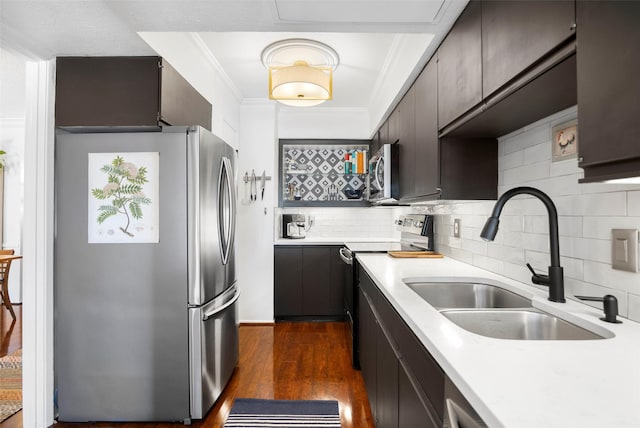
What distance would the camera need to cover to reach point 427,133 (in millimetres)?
1956

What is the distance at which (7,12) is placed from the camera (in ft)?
4.82

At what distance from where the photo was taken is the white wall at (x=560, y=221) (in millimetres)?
1043

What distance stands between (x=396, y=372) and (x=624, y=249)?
0.87 m

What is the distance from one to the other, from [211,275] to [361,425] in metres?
1.25

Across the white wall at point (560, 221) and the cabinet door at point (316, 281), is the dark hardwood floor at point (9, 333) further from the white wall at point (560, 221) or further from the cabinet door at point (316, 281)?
the white wall at point (560, 221)

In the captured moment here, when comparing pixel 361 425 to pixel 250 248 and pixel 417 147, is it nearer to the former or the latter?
pixel 417 147

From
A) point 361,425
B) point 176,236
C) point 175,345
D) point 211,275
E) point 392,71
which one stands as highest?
point 392,71

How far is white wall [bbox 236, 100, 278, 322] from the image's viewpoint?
3727mm

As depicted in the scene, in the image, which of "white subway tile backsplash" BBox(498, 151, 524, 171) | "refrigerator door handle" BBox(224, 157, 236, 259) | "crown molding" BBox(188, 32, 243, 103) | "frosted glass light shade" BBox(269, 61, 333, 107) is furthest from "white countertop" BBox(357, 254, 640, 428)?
"crown molding" BBox(188, 32, 243, 103)

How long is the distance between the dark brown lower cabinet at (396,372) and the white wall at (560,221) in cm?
66

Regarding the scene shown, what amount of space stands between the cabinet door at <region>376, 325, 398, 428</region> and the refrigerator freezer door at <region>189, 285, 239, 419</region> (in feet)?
3.33

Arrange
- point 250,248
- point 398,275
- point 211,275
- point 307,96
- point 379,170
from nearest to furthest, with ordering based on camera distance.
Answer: point 398,275, point 211,275, point 307,96, point 379,170, point 250,248

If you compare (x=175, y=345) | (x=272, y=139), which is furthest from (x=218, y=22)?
(x=272, y=139)

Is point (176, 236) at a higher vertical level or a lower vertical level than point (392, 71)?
lower
